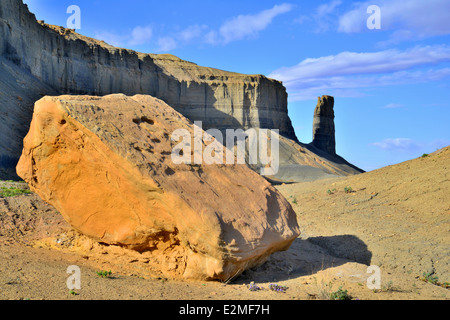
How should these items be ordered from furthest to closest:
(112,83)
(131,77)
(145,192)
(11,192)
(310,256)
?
Answer: (131,77) < (112,83) < (11,192) < (310,256) < (145,192)

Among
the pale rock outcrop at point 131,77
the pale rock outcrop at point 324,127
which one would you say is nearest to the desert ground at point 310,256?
the pale rock outcrop at point 131,77

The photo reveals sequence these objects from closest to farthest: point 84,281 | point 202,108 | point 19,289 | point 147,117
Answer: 1. point 19,289
2. point 84,281
3. point 147,117
4. point 202,108

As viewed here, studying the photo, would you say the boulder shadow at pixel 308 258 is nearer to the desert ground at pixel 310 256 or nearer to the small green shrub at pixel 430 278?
the desert ground at pixel 310 256

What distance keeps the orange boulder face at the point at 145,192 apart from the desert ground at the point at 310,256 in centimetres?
37

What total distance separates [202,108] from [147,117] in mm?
43169

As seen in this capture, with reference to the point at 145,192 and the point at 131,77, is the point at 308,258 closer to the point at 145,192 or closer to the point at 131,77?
the point at 145,192

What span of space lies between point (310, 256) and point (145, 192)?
4.19m

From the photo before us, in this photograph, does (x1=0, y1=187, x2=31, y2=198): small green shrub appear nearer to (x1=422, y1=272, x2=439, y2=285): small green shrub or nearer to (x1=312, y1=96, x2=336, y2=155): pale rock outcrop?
(x1=422, y1=272, x2=439, y2=285): small green shrub

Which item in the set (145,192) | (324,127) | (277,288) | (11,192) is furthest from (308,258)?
(324,127)

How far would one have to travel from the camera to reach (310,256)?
8562 millimetres

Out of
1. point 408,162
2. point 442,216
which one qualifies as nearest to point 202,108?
point 408,162

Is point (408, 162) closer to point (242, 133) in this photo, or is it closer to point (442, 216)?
point (442, 216)

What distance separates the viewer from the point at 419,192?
40.7 feet

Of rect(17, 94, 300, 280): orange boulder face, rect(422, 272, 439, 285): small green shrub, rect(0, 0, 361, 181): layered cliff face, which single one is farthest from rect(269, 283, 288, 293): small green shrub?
rect(0, 0, 361, 181): layered cliff face
